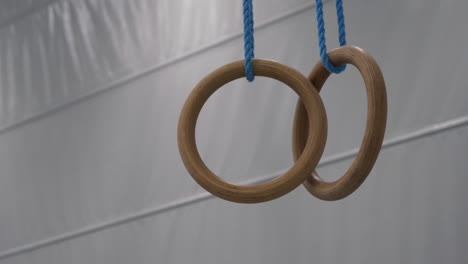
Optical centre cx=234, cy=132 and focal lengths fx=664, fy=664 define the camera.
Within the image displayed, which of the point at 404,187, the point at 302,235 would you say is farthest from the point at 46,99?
the point at 404,187

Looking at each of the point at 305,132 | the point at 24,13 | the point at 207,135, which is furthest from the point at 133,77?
the point at 305,132

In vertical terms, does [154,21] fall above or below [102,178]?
above

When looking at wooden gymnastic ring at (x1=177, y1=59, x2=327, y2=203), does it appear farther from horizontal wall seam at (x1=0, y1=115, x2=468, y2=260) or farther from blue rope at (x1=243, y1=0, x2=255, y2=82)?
horizontal wall seam at (x1=0, y1=115, x2=468, y2=260)

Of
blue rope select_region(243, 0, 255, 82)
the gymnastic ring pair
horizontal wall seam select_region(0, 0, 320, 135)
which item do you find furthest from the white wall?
blue rope select_region(243, 0, 255, 82)

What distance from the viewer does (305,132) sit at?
3.92ft

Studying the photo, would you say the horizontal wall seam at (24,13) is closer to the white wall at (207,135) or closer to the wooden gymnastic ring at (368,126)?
the white wall at (207,135)

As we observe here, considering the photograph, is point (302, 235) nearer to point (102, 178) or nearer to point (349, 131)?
point (349, 131)

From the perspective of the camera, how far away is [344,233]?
188 cm

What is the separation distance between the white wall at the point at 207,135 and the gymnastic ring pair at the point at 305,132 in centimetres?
73

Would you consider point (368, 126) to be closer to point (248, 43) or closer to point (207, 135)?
point (248, 43)

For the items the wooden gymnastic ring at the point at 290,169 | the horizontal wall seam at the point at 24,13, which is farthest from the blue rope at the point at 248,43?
the horizontal wall seam at the point at 24,13

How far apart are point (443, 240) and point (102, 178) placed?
130 cm

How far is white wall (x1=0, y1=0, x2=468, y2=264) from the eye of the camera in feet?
5.91

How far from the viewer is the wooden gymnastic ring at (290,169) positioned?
1.02 metres
